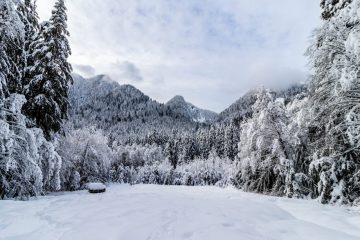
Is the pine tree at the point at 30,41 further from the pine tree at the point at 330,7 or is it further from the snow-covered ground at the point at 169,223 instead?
the pine tree at the point at 330,7

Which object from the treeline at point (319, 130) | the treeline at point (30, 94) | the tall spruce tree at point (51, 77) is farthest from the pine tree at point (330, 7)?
the tall spruce tree at point (51, 77)

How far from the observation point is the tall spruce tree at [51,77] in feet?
57.0

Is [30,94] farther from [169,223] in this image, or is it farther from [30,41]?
[169,223]

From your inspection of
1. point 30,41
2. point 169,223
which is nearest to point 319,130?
point 169,223

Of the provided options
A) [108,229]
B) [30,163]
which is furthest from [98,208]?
[30,163]

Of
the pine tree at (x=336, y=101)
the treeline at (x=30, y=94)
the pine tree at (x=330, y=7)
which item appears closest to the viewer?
the pine tree at (x=336, y=101)

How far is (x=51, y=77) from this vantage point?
18188 millimetres

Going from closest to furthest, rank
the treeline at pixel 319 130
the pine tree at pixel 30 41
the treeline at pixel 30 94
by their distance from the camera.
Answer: the treeline at pixel 319 130
the treeline at pixel 30 94
the pine tree at pixel 30 41

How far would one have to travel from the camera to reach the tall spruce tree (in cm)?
1736

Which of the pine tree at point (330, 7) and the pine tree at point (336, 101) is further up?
the pine tree at point (330, 7)

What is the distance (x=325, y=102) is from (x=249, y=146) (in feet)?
38.7

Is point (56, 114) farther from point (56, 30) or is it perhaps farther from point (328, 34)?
point (328, 34)

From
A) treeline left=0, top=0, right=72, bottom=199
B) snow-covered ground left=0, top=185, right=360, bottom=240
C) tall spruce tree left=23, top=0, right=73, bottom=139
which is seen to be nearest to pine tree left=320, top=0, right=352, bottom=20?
snow-covered ground left=0, top=185, right=360, bottom=240

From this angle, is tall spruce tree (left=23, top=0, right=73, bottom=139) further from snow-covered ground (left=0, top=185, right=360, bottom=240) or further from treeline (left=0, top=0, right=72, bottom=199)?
snow-covered ground (left=0, top=185, right=360, bottom=240)
